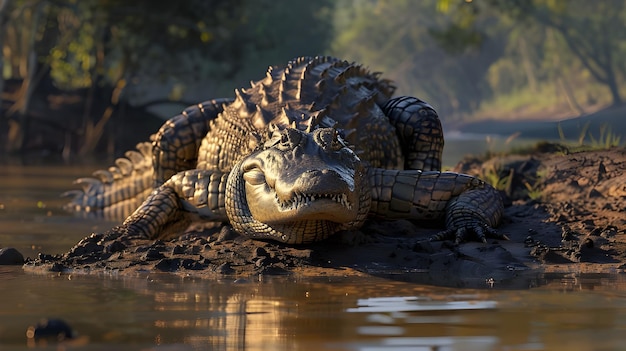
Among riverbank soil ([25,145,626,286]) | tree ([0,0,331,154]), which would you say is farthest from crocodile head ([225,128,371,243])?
tree ([0,0,331,154])

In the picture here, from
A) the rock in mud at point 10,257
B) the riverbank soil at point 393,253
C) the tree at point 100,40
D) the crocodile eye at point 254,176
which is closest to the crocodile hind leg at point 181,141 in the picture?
the riverbank soil at point 393,253

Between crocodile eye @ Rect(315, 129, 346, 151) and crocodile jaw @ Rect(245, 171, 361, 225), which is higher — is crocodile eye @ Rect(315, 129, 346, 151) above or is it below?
above

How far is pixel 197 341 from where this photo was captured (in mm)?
3617

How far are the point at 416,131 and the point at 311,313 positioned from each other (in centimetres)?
443

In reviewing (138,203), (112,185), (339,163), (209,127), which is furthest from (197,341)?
(112,185)

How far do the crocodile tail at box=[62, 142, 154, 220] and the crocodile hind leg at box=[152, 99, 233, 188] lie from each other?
3.31 feet

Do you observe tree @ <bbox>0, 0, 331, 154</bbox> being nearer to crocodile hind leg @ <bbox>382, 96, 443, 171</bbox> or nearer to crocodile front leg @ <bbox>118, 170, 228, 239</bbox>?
crocodile hind leg @ <bbox>382, 96, 443, 171</bbox>

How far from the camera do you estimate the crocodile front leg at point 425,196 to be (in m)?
6.97

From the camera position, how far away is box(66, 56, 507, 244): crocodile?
572 centimetres

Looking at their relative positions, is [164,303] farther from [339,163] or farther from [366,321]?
[339,163]

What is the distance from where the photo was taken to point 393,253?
6.02 meters

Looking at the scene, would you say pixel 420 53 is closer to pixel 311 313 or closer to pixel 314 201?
pixel 314 201

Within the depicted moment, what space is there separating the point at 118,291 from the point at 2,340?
4.25 ft

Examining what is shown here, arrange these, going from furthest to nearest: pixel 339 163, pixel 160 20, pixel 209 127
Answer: pixel 160 20 < pixel 209 127 < pixel 339 163
